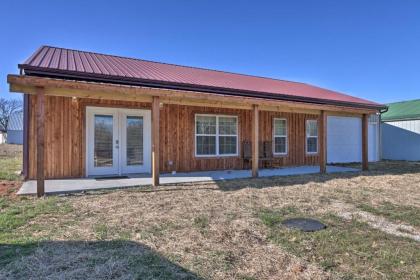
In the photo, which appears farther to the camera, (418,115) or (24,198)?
(418,115)

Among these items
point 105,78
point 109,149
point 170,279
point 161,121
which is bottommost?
point 170,279

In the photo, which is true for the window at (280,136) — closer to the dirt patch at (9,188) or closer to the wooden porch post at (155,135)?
the wooden porch post at (155,135)

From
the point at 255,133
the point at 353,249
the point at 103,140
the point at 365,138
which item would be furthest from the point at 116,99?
the point at 365,138

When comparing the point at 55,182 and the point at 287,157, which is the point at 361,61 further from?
the point at 55,182

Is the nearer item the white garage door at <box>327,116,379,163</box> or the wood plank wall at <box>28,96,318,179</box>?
the wood plank wall at <box>28,96,318,179</box>

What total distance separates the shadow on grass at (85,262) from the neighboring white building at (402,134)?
17.8 metres

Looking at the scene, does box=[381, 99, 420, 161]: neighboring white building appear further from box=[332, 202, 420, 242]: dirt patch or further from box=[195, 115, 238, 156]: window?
box=[332, 202, 420, 242]: dirt patch

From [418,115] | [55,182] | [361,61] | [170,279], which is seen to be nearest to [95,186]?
[55,182]

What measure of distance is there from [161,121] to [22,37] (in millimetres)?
8928

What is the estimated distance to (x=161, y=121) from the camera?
9398 millimetres

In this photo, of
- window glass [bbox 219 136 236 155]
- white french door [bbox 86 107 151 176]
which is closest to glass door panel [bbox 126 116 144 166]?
white french door [bbox 86 107 151 176]

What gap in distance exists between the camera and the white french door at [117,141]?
8.55 meters

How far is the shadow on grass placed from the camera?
8.49 ft

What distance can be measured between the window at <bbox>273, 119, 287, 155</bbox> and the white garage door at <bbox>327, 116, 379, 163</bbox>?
9.85 feet
